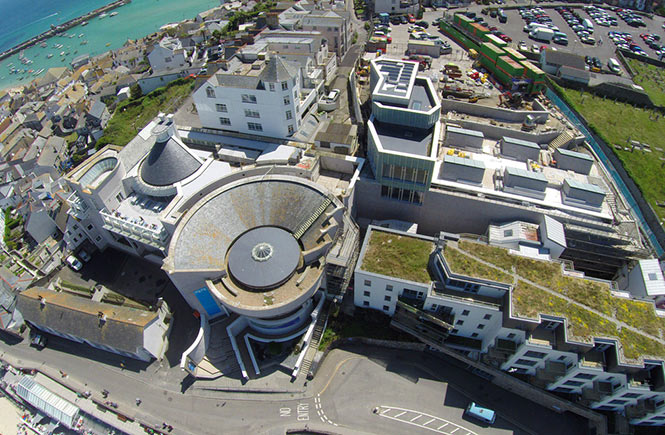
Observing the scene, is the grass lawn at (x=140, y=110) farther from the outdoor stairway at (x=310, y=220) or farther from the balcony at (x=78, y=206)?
the outdoor stairway at (x=310, y=220)

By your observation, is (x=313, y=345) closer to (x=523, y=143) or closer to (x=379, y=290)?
(x=379, y=290)

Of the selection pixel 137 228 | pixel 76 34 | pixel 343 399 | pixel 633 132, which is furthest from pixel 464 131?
pixel 76 34

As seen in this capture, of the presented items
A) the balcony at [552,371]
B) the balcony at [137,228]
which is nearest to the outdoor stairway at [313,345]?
the balcony at [137,228]

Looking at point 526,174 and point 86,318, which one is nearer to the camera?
point 86,318

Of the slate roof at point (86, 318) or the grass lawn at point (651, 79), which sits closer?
the slate roof at point (86, 318)

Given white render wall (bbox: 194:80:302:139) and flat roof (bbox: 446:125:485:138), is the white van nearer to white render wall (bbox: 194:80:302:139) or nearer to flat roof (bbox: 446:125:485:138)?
flat roof (bbox: 446:125:485:138)

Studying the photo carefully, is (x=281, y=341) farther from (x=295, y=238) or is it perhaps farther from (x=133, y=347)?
(x=133, y=347)
